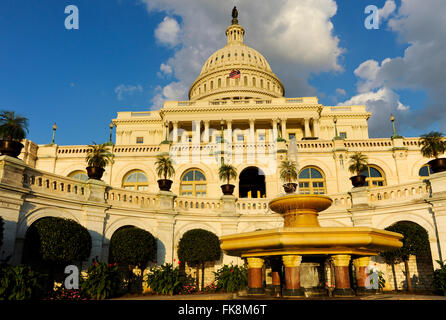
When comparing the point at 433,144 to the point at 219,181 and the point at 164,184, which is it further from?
the point at 219,181

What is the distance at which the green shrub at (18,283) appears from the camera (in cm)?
1223

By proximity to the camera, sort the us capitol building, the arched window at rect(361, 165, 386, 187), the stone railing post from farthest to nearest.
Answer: the arched window at rect(361, 165, 386, 187)
the stone railing post
the us capitol building

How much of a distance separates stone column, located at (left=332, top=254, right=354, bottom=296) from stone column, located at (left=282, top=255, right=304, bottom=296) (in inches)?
50.8

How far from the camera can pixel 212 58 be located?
371 ft

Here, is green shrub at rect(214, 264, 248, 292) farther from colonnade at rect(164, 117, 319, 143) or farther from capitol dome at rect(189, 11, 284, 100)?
capitol dome at rect(189, 11, 284, 100)

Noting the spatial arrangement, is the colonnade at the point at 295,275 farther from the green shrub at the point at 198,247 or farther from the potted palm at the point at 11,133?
the potted palm at the point at 11,133

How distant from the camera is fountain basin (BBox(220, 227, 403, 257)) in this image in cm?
1047

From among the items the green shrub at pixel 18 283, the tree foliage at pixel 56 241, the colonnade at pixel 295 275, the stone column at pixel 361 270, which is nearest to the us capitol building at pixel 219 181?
the tree foliage at pixel 56 241

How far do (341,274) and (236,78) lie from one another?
287ft

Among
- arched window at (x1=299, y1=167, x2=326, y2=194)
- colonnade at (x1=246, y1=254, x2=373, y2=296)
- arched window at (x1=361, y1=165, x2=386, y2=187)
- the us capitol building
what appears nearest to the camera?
colonnade at (x1=246, y1=254, x2=373, y2=296)

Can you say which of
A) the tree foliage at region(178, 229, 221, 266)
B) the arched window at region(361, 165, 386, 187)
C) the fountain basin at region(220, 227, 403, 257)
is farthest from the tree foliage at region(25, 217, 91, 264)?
the arched window at region(361, 165, 386, 187)

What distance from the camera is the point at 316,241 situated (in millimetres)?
10445

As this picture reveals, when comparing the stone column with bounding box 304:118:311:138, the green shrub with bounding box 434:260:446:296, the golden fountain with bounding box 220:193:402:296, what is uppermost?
the stone column with bounding box 304:118:311:138
